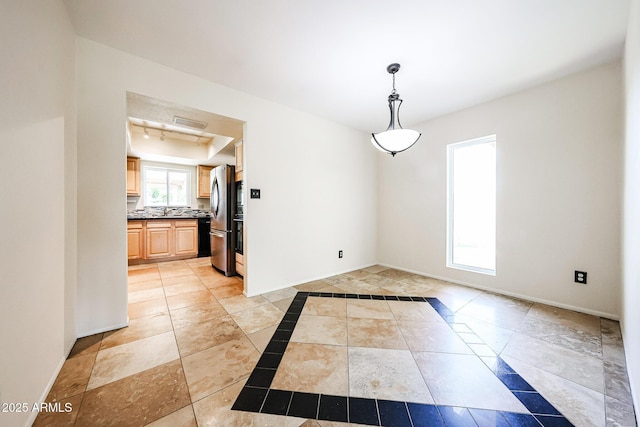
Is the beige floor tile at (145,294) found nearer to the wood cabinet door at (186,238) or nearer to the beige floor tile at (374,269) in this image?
the wood cabinet door at (186,238)

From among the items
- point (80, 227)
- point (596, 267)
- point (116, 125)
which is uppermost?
point (116, 125)

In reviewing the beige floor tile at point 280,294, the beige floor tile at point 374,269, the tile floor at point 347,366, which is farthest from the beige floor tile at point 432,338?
the beige floor tile at point 374,269

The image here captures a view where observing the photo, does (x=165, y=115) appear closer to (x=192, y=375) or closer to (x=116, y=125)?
(x=116, y=125)

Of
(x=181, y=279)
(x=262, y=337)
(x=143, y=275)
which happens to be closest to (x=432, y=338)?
(x=262, y=337)

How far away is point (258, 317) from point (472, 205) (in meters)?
3.33

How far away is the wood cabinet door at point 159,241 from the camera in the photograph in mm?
4434

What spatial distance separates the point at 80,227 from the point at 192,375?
62.6 inches

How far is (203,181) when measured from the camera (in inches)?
217

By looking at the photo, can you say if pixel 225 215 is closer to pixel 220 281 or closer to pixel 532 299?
pixel 220 281

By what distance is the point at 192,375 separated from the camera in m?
1.45

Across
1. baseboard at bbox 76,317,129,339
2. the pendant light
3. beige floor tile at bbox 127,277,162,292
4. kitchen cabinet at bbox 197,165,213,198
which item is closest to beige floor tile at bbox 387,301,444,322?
the pendant light

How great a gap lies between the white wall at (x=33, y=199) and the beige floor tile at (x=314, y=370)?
4.11ft

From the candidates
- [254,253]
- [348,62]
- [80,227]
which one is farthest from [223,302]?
[348,62]

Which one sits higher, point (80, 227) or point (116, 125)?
point (116, 125)
